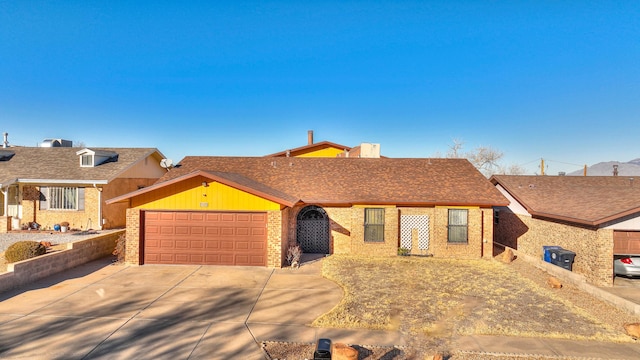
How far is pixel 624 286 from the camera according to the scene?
39.7 ft

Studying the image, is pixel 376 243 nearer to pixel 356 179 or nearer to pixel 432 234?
pixel 432 234

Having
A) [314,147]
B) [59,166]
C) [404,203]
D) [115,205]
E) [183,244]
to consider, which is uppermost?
[314,147]

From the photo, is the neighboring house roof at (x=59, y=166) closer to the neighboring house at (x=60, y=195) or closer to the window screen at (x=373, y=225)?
the neighboring house at (x=60, y=195)

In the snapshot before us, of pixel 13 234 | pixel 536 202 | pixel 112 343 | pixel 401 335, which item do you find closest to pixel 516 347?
pixel 401 335

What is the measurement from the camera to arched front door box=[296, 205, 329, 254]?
663 inches

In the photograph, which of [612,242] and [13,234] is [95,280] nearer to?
[13,234]

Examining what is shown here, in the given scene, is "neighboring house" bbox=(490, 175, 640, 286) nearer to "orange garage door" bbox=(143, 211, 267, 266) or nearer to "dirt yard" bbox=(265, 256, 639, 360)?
"dirt yard" bbox=(265, 256, 639, 360)

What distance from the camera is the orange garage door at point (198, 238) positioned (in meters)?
14.0

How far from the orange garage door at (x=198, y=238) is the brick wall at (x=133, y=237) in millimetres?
298

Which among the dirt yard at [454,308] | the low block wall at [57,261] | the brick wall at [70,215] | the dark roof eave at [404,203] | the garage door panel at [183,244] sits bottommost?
the dirt yard at [454,308]

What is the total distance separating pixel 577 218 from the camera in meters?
13.0

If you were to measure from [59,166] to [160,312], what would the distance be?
57.2 feet

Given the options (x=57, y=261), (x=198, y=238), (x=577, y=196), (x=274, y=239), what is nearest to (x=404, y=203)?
(x=274, y=239)

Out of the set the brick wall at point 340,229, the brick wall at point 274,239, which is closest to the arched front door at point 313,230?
the brick wall at point 340,229
